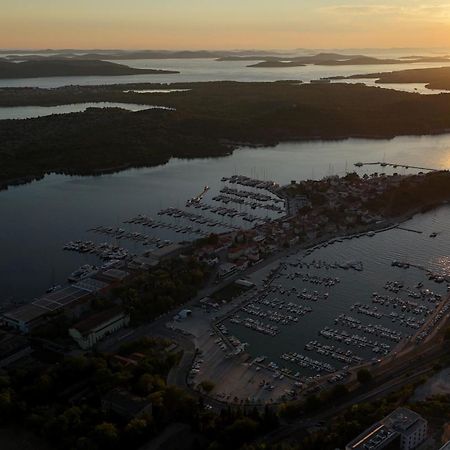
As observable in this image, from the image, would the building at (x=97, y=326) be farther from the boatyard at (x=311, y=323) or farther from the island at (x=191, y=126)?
the island at (x=191, y=126)

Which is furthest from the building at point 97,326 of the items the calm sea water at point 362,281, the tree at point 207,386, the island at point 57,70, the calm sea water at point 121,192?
the island at point 57,70

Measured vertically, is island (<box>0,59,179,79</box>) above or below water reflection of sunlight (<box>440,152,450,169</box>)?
above

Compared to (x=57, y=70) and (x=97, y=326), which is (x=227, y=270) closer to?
(x=97, y=326)

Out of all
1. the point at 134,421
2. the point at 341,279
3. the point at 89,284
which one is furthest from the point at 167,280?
the point at 134,421

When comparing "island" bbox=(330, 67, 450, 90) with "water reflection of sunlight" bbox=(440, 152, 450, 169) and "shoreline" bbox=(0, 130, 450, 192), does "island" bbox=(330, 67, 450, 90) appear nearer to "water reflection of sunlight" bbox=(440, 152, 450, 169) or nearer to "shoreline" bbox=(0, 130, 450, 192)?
"shoreline" bbox=(0, 130, 450, 192)

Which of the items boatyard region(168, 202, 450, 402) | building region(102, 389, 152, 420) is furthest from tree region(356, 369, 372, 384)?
building region(102, 389, 152, 420)
